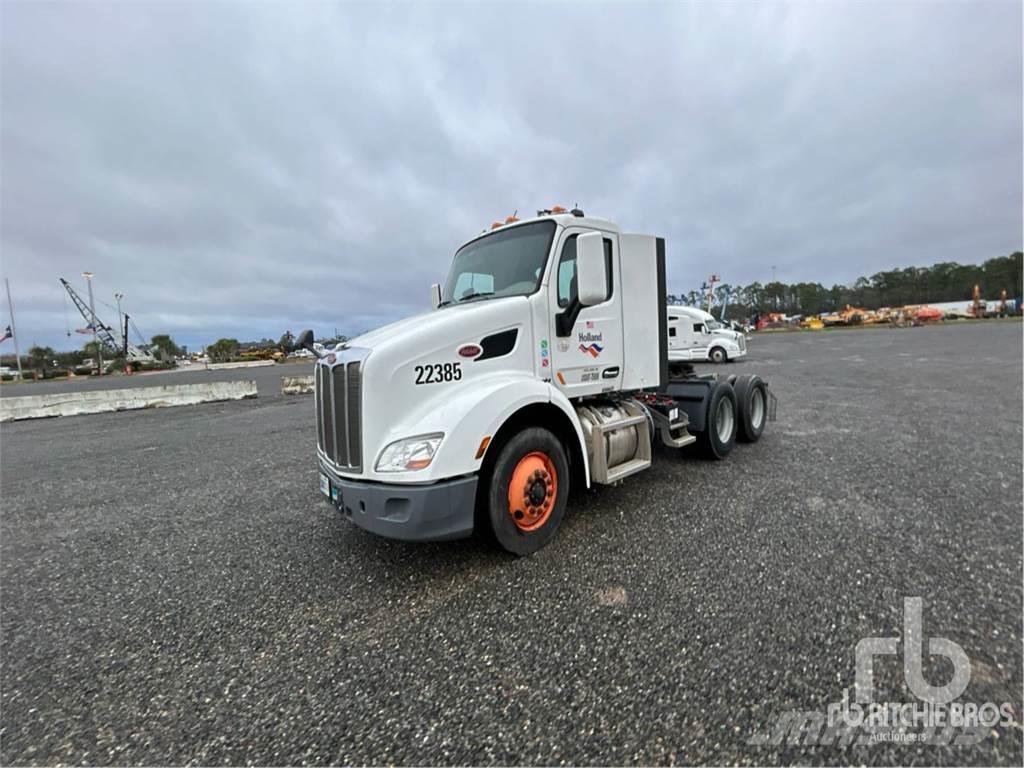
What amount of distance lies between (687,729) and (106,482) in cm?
724

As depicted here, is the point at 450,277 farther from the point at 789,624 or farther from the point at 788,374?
the point at 788,374

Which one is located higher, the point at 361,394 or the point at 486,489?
the point at 361,394

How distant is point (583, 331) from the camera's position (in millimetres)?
4117

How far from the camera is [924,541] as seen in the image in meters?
3.34

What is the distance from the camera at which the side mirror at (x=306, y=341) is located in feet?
12.5

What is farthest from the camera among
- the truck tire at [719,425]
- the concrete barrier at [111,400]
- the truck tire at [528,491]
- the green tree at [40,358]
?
the green tree at [40,358]

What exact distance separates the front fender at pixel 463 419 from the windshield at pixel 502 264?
96 cm

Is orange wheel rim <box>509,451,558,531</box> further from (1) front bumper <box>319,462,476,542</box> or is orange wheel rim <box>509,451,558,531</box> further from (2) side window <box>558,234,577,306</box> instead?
(2) side window <box>558,234,577,306</box>

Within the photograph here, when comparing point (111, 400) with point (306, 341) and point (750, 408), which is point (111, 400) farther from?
point (750, 408)

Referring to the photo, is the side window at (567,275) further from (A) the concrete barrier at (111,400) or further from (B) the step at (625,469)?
(A) the concrete barrier at (111,400)

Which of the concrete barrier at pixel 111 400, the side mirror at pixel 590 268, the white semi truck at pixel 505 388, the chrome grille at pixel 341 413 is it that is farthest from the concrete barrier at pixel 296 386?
the side mirror at pixel 590 268

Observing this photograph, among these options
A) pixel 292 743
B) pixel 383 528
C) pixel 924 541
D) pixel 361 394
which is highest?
pixel 361 394

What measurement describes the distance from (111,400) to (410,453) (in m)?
14.7

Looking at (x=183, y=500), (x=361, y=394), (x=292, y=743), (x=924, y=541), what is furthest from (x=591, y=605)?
(x=183, y=500)
